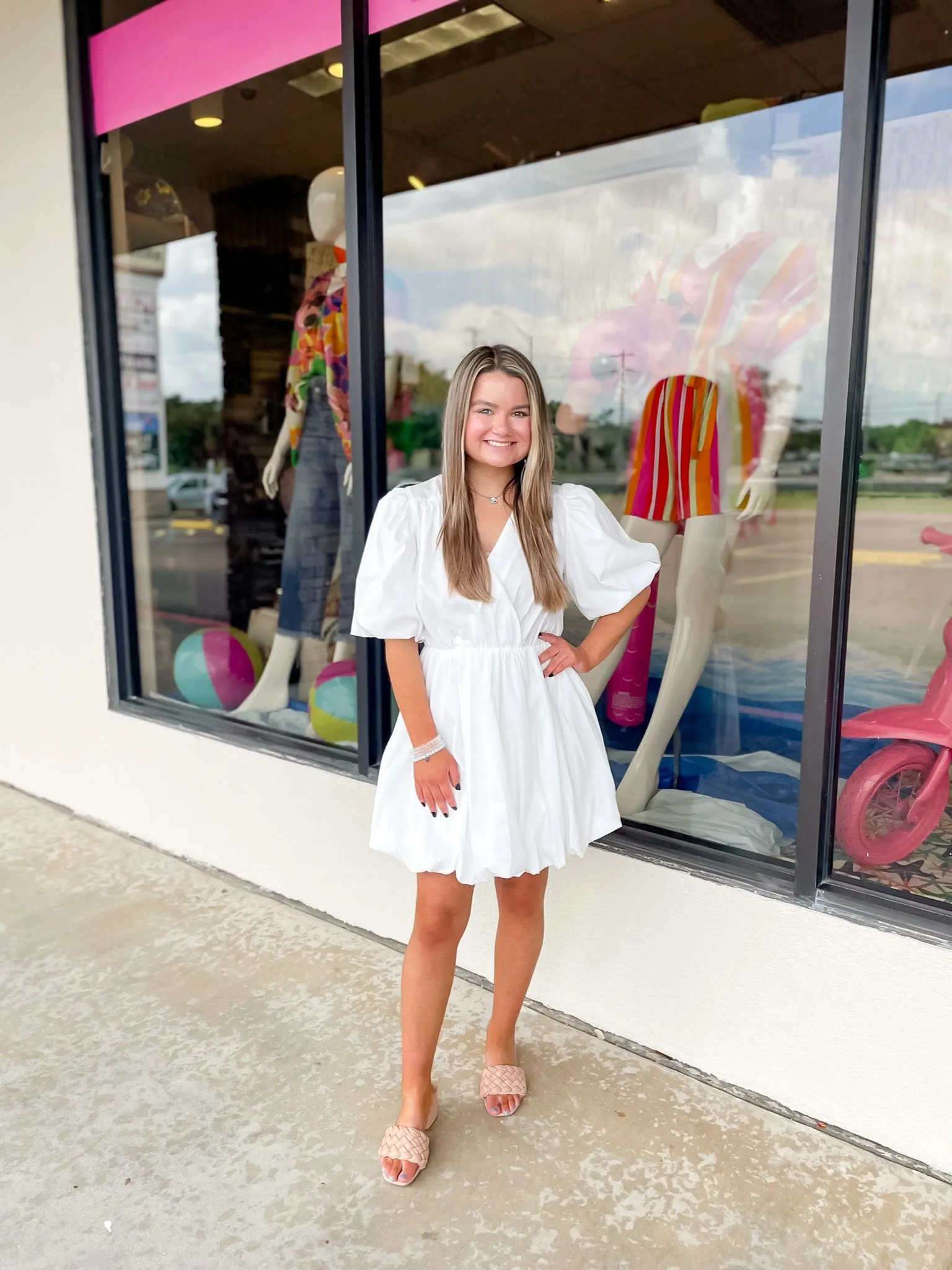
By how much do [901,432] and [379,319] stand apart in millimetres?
2284

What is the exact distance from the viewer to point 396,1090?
1.86 meters

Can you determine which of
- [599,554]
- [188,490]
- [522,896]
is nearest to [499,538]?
[599,554]

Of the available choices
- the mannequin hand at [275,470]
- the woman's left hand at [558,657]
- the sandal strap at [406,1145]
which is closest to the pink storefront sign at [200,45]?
the mannequin hand at [275,470]

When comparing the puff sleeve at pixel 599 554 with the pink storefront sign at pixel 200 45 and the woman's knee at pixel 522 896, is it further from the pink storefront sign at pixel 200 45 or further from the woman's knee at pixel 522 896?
the pink storefront sign at pixel 200 45

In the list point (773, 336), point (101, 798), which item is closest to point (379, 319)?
point (773, 336)

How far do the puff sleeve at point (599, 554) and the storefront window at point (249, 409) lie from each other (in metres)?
1.12

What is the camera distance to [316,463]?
9.91ft

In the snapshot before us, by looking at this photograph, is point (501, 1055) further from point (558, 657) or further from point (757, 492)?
point (757, 492)

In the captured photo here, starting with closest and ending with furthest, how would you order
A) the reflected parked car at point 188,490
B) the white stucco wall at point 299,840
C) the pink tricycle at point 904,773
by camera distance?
the white stucco wall at point 299,840, the pink tricycle at point 904,773, the reflected parked car at point 188,490

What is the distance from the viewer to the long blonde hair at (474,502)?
5.14ft

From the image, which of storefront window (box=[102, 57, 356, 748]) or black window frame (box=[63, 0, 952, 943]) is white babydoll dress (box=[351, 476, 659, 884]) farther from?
storefront window (box=[102, 57, 356, 748])

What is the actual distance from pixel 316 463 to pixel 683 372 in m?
1.19

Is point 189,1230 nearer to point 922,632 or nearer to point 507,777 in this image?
point 507,777

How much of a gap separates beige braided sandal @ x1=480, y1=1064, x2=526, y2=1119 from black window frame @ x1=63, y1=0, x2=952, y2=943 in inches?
19.5
